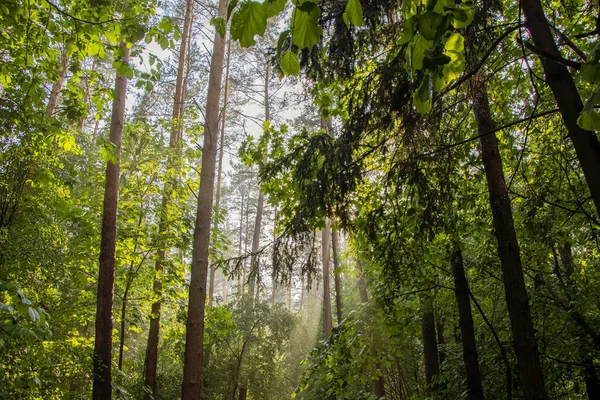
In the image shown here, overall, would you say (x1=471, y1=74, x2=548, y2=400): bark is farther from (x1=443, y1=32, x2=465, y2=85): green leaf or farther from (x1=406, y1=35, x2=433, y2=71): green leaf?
(x1=406, y1=35, x2=433, y2=71): green leaf

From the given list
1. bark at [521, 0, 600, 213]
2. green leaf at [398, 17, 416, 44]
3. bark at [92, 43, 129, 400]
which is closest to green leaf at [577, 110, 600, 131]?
green leaf at [398, 17, 416, 44]

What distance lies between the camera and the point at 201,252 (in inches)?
228

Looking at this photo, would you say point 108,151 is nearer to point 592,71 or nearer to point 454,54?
point 454,54

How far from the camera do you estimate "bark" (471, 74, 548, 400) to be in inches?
126

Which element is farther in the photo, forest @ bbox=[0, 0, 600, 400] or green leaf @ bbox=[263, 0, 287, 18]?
forest @ bbox=[0, 0, 600, 400]

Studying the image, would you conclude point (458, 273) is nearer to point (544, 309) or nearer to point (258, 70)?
point (544, 309)

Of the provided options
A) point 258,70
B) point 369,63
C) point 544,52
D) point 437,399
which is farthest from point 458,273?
point 258,70

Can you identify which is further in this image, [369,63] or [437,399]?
[437,399]

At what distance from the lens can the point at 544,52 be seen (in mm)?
2162

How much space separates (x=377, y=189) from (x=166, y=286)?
5.85 metres

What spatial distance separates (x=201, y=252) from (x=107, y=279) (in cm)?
155

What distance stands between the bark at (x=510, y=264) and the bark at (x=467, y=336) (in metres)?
1.24

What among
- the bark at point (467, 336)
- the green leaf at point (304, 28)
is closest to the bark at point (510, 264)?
the bark at point (467, 336)

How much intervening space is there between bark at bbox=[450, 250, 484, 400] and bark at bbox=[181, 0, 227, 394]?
3.62 meters
